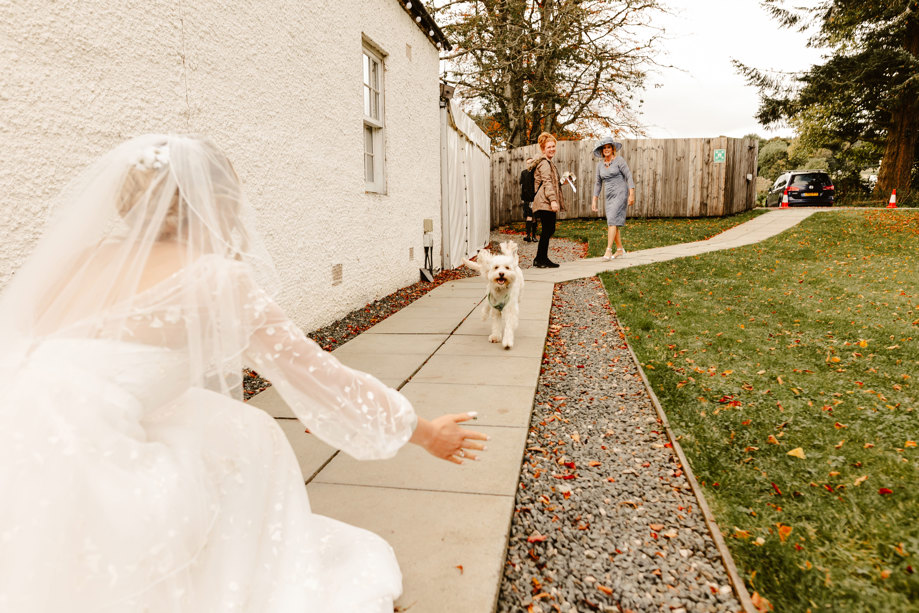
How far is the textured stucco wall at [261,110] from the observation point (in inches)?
108

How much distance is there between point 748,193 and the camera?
18891 millimetres

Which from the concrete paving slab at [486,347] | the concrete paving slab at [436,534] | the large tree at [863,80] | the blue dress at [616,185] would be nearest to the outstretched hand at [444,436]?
the concrete paving slab at [436,534]

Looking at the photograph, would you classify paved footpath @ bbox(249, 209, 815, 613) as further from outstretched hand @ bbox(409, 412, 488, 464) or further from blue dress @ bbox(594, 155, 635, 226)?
blue dress @ bbox(594, 155, 635, 226)

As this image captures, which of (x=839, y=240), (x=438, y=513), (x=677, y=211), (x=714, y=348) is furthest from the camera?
(x=677, y=211)

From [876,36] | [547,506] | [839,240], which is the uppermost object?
[876,36]

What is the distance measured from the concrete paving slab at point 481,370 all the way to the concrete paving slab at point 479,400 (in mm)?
97

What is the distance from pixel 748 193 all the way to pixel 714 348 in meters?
16.4

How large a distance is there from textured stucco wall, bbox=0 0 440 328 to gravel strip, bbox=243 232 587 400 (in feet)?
0.48

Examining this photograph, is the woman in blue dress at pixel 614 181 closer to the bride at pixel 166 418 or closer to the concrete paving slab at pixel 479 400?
the concrete paving slab at pixel 479 400

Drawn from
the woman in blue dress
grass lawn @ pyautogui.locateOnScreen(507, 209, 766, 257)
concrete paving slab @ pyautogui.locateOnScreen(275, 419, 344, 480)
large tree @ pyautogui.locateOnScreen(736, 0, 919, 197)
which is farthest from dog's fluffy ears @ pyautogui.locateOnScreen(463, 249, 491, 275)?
large tree @ pyautogui.locateOnScreen(736, 0, 919, 197)

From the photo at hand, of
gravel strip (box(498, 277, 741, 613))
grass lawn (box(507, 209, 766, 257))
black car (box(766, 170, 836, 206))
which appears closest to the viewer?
gravel strip (box(498, 277, 741, 613))

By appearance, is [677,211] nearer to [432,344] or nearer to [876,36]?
[876,36]

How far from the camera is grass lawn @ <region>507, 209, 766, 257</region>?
12.6m

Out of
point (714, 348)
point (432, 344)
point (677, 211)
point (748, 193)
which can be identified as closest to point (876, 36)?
point (748, 193)
